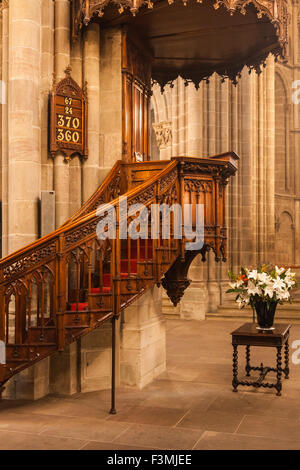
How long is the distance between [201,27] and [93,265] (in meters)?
3.36

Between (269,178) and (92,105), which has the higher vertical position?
(269,178)

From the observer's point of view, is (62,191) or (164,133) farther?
(164,133)

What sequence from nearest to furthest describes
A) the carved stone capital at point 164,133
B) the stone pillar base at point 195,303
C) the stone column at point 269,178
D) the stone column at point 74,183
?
the stone column at point 74,183 → the stone pillar base at point 195,303 → the carved stone capital at point 164,133 → the stone column at point 269,178

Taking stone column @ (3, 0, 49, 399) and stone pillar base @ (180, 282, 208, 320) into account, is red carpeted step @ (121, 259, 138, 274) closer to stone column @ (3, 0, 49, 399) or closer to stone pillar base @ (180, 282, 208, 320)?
stone column @ (3, 0, 49, 399)

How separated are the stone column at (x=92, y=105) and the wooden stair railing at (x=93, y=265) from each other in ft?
0.97

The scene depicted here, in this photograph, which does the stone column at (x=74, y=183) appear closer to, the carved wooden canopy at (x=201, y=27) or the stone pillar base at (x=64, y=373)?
the carved wooden canopy at (x=201, y=27)

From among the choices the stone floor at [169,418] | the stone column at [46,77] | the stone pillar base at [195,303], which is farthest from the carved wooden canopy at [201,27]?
the stone pillar base at [195,303]

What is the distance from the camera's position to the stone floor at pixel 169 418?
459 cm

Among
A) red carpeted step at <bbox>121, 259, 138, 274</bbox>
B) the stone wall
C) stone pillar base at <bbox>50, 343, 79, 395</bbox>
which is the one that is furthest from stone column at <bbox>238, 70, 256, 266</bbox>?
stone pillar base at <bbox>50, 343, 79, 395</bbox>

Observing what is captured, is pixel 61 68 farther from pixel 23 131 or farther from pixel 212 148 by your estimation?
pixel 212 148

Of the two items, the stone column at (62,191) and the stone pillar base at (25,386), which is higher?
the stone column at (62,191)

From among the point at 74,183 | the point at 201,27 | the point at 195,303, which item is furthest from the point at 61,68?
the point at 195,303

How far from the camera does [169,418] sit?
5.30 m
